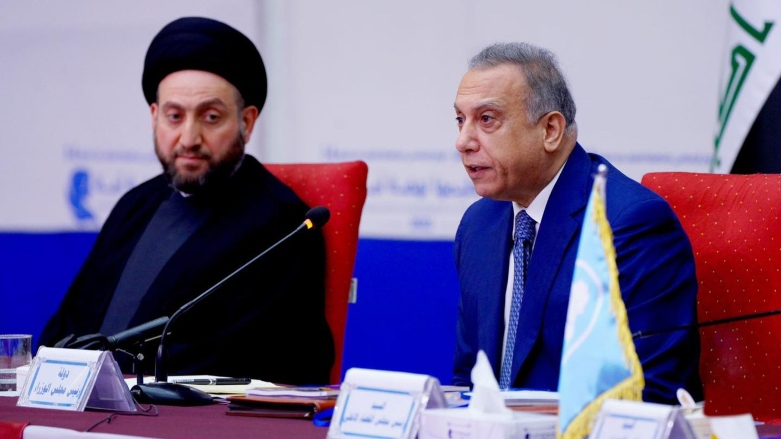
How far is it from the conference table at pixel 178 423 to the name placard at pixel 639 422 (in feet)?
1.67

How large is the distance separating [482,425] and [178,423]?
63 cm

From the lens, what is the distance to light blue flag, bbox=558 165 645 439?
5.02 feet

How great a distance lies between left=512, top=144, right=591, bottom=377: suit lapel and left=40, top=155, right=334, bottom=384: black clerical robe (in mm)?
931

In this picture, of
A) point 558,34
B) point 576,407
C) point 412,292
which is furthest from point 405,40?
point 576,407

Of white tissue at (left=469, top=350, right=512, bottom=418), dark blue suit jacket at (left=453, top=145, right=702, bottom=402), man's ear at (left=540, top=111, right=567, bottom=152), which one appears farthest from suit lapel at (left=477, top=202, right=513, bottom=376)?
white tissue at (left=469, top=350, right=512, bottom=418)

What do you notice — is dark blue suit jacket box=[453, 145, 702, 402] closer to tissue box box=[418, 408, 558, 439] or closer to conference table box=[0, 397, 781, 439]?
conference table box=[0, 397, 781, 439]

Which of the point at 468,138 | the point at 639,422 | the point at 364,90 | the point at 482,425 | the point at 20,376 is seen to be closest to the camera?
the point at 639,422

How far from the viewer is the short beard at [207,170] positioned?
3.57 m

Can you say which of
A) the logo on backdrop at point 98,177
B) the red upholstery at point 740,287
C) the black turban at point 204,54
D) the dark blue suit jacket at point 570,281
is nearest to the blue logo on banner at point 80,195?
the logo on backdrop at point 98,177

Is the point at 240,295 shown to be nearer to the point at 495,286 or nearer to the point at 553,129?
the point at 495,286

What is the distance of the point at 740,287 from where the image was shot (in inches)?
101

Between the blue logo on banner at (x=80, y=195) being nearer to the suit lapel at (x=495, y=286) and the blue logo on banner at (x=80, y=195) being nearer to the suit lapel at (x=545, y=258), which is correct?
the suit lapel at (x=495, y=286)

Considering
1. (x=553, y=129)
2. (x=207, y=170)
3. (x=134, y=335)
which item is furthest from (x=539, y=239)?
(x=207, y=170)

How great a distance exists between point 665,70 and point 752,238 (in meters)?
1.43
